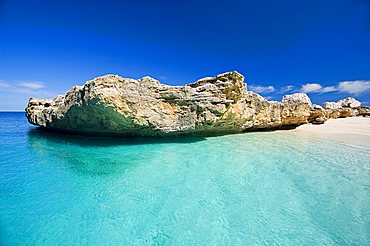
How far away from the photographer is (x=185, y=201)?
463 centimetres

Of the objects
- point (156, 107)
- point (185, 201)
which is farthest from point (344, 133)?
point (185, 201)

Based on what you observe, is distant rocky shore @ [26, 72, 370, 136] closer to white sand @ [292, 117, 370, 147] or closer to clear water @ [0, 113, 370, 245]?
clear water @ [0, 113, 370, 245]

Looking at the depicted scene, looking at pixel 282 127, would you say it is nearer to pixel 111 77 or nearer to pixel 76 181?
pixel 111 77

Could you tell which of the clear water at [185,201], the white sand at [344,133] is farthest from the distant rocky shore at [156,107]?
the white sand at [344,133]

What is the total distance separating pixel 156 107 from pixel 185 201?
292 inches

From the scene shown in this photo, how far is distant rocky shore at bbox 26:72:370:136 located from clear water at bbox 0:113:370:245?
312 cm

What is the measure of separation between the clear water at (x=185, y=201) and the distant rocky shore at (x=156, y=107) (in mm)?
3124

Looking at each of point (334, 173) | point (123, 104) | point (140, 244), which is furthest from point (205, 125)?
point (140, 244)

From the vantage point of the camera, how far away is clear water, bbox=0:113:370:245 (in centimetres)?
343

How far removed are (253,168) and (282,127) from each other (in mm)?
15347

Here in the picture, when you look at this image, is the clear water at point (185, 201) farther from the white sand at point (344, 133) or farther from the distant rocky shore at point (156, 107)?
the white sand at point (344, 133)

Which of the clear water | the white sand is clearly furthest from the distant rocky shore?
the white sand

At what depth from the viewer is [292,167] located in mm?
7176

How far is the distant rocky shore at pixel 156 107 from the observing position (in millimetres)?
10008
